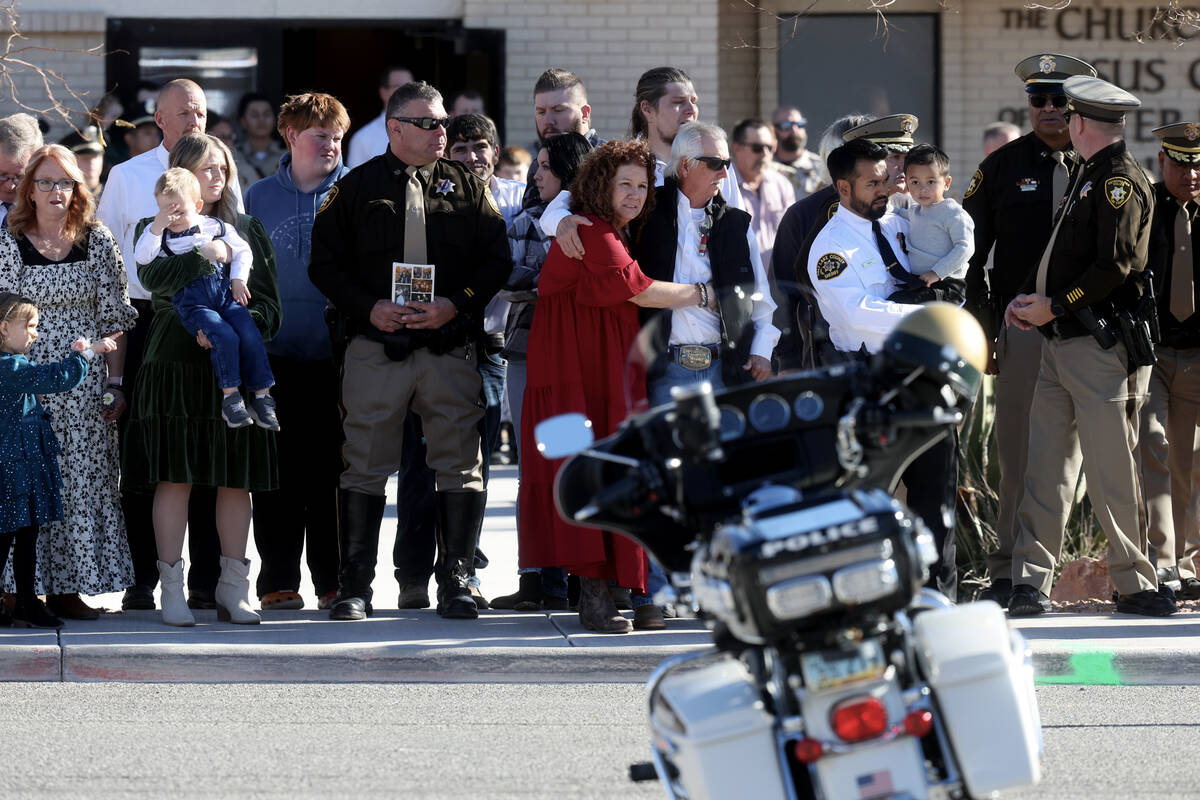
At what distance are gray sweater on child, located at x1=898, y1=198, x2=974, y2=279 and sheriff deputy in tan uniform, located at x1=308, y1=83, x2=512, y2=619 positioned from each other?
177 cm

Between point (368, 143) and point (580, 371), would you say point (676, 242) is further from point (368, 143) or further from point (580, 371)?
point (368, 143)

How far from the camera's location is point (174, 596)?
309 inches

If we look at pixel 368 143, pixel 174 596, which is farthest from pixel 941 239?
pixel 368 143

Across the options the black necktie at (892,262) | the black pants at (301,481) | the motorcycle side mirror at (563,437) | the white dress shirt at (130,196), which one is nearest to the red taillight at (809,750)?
the motorcycle side mirror at (563,437)

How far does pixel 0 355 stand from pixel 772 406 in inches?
176

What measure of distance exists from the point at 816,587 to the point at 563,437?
0.65m

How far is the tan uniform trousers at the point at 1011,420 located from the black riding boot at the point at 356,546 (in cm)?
291

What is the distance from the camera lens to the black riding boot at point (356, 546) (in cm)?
795

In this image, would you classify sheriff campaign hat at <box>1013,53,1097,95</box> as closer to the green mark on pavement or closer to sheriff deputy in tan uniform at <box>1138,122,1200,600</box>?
sheriff deputy in tan uniform at <box>1138,122,1200,600</box>

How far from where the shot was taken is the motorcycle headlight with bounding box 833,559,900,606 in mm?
3764

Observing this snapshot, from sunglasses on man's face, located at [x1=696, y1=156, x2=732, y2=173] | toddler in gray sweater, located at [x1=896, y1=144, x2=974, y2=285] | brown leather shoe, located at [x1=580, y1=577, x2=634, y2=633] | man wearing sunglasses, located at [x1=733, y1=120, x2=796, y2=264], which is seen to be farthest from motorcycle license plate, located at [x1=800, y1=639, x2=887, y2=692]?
man wearing sunglasses, located at [x1=733, y1=120, x2=796, y2=264]

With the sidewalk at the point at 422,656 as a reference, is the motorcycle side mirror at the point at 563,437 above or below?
above

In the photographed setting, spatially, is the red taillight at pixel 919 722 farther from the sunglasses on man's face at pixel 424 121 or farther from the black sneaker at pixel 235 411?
the sunglasses on man's face at pixel 424 121

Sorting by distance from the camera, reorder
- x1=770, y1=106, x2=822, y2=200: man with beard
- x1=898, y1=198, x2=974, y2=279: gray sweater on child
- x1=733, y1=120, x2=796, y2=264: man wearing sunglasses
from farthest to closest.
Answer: x1=770, y1=106, x2=822, y2=200: man with beard
x1=733, y1=120, x2=796, y2=264: man wearing sunglasses
x1=898, y1=198, x2=974, y2=279: gray sweater on child
